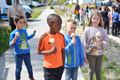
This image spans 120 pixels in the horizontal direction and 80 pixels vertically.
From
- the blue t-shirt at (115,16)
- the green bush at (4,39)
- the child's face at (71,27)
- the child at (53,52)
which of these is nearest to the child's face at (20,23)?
the child's face at (71,27)

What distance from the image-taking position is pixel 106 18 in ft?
68.6

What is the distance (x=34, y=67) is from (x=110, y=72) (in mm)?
2102

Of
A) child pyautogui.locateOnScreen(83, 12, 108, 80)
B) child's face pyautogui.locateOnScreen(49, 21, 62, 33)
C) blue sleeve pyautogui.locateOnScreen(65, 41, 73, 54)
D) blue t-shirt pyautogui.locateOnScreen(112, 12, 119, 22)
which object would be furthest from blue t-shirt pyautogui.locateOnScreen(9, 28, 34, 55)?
blue t-shirt pyautogui.locateOnScreen(112, 12, 119, 22)

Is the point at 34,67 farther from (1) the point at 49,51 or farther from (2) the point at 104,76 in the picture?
(1) the point at 49,51

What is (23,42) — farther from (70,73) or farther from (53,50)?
(53,50)

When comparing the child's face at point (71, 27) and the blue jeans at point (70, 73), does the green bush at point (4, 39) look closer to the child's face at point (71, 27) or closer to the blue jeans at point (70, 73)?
the blue jeans at point (70, 73)

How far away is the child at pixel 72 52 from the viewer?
5945 millimetres

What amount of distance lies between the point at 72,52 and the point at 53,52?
0.69m

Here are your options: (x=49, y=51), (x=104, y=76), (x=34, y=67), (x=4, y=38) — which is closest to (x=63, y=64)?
(x=49, y=51)

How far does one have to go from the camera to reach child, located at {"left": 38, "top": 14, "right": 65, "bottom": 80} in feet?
18.0

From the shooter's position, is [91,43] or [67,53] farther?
[91,43]

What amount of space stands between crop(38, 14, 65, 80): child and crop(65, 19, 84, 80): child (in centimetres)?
31

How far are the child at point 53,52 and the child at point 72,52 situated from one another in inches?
12.1

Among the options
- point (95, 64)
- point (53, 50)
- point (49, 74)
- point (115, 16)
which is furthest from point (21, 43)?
point (115, 16)
